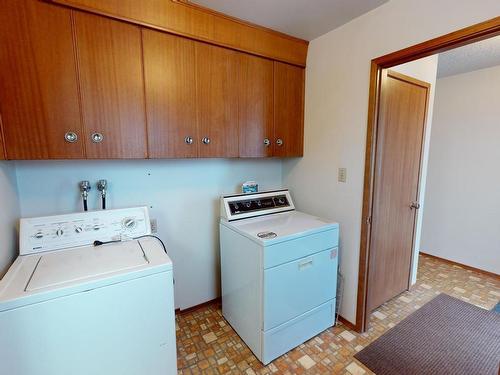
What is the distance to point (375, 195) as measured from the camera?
1.78 meters

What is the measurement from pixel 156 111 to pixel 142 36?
1.37 feet

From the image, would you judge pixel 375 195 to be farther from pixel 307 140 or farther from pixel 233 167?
pixel 233 167

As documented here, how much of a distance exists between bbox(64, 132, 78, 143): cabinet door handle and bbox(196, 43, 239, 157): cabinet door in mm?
703

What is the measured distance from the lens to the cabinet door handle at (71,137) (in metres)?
1.29

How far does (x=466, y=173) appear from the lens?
2900mm

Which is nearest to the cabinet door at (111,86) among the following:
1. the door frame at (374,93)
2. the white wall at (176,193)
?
the white wall at (176,193)

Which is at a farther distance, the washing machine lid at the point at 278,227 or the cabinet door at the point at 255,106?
the cabinet door at the point at 255,106

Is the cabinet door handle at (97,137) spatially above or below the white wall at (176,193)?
above

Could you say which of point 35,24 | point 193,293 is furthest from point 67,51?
point 193,293

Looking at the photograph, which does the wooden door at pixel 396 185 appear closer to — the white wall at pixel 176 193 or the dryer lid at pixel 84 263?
the white wall at pixel 176 193

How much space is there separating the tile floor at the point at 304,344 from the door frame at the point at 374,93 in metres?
0.23

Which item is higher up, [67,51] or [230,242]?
[67,51]

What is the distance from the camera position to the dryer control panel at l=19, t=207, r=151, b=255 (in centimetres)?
132

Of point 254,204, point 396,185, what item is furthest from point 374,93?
point 254,204
